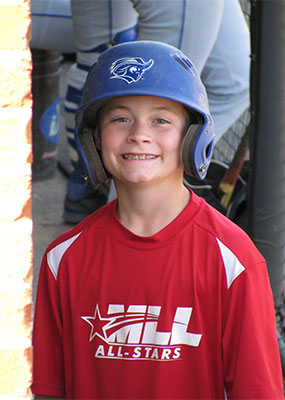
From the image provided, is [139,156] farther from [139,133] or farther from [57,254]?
[57,254]

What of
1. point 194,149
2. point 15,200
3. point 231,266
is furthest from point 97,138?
point 15,200

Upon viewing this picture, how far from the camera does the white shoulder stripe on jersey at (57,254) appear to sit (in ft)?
6.17

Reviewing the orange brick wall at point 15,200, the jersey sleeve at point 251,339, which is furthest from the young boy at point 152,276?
the orange brick wall at point 15,200

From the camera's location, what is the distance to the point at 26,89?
1033 mm

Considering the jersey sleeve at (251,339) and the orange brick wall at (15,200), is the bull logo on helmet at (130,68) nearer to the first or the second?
the jersey sleeve at (251,339)

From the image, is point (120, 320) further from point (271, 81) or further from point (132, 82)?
point (271, 81)

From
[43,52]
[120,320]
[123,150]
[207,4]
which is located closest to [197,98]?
[123,150]

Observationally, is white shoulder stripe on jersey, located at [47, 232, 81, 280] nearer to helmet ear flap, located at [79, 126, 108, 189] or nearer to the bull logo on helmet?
helmet ear flap, located at [79, 126, 108, 189]

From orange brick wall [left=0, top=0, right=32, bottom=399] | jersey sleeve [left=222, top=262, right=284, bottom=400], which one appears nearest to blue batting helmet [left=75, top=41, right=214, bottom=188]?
jersey sleeve [left=222, top=262, right=284, bottom=400]

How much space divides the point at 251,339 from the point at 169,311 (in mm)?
217

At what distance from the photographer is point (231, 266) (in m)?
1.71

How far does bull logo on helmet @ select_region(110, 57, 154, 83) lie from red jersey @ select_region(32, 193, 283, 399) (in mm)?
381

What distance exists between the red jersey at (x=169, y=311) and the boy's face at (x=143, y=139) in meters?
0.14

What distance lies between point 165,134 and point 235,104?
2.12 metres
